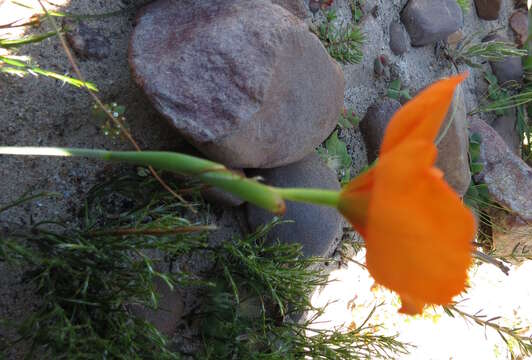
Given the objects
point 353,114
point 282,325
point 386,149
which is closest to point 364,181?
point 386,149

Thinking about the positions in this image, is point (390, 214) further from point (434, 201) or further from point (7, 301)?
point (7, 301)

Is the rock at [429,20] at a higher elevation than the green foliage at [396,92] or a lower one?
higher

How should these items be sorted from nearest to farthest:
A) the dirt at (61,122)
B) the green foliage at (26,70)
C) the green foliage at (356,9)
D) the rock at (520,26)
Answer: the green foliage at (26,70)
the dirt at (61,122)
the green foliage at (356,9)
the rock at (520,26)

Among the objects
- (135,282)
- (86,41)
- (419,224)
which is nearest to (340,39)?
(86,41)

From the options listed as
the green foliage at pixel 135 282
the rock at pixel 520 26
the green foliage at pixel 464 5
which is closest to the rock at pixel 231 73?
the green foliage at pixel 135 282

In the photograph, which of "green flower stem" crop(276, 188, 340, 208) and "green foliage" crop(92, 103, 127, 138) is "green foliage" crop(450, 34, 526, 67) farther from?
"green flower stem" crop(276, 188, 340, 208)

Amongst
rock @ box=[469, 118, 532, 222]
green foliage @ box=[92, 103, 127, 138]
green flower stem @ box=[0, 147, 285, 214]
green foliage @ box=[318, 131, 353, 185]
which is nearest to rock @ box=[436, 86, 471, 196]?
rock @ box=[469, 118, 532, 222]

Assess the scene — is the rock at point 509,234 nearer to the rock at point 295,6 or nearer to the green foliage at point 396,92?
the green foliage at point 396,92
